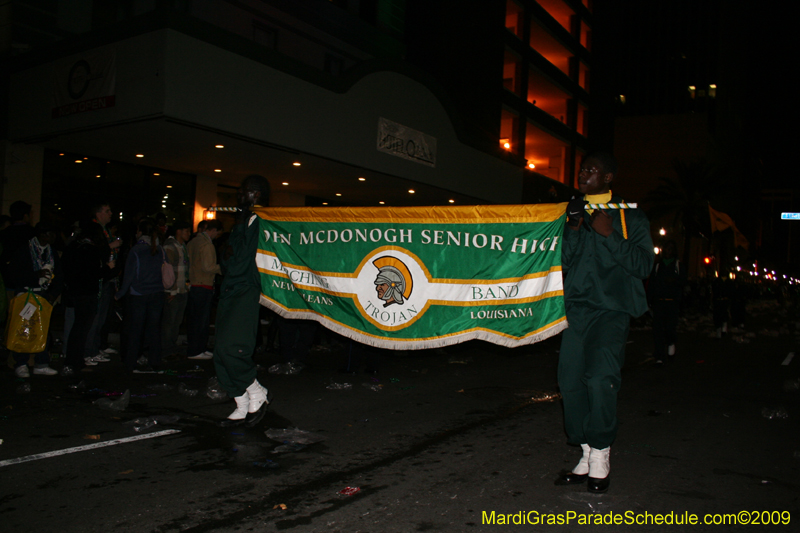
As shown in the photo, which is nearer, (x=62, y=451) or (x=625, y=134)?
(x=62, y=451)

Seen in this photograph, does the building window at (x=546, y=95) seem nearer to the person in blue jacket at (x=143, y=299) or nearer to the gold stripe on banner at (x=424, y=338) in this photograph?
the person in blue jacket at (x=143, y=299)

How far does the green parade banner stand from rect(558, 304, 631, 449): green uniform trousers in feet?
0.94

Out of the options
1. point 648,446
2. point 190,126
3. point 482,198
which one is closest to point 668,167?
point 482,198

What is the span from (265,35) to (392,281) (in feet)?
46.9

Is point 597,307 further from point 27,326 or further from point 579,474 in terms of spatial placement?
point 27,326

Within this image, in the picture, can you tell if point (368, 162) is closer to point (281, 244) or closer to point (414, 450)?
point (281, 244)

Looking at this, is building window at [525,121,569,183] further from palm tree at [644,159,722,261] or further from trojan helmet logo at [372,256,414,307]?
trojan helmet logo at [372,256,414,307]

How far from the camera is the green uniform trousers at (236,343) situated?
→ 512 centimetres

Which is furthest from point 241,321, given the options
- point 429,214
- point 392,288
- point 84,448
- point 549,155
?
point 549,155

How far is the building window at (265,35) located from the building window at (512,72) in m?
13.6

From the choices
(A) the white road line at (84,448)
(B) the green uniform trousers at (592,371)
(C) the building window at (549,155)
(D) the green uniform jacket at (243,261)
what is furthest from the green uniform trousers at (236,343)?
(C) the building window at (549,155)

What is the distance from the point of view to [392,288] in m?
5.45

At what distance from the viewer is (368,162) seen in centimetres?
1584

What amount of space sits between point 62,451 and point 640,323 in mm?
16883
